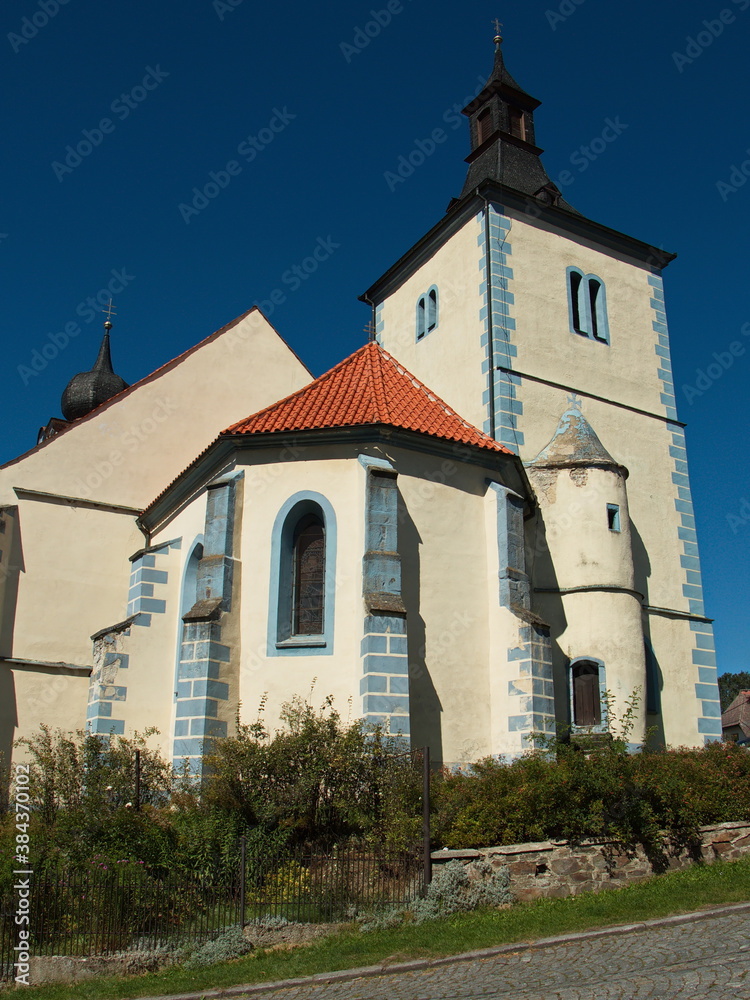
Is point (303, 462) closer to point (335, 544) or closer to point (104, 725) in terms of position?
point (335, 544)

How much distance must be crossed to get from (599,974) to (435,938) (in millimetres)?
2022

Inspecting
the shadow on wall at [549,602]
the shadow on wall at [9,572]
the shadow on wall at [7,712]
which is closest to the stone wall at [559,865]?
the shadow on wall at [549,602]

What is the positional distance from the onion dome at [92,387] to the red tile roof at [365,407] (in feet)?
41.6

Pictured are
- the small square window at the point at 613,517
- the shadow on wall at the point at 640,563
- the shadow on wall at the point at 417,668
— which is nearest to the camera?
the shadow on wall at the point at 417,668

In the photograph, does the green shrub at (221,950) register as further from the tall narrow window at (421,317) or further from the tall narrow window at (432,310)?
the tall narrow window at (421,317)

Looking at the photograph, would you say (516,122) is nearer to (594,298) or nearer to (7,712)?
(594,298)

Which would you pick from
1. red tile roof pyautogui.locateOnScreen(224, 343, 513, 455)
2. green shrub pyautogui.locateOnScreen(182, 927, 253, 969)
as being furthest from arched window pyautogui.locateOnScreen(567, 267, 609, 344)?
green shrub pyautogui.locateOnScreen(182, 927, 253, 969)

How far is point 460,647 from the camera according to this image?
14664 mm

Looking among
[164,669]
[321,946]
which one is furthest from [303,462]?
[321,946]

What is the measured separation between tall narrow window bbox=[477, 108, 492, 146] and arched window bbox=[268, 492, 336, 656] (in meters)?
14.1

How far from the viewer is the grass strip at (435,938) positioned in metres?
8.63

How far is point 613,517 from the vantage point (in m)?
18.0

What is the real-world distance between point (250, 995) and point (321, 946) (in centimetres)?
134

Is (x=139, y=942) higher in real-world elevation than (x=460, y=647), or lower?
lower
